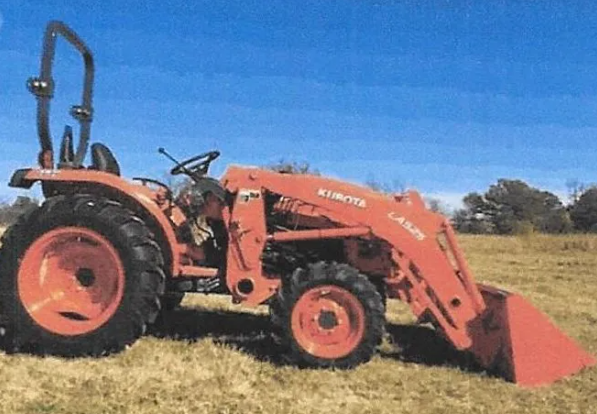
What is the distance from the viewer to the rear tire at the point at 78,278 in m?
6.82

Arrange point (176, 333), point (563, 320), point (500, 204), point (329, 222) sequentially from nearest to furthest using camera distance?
point (329, 222), point (176, 333), point (563, 320), point (500, 204)

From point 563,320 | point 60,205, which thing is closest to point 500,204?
point 563,320

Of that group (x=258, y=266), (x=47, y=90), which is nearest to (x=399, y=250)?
(x=258, y=266)

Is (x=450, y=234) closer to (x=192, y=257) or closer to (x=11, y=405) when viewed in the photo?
(x=192, y=257)

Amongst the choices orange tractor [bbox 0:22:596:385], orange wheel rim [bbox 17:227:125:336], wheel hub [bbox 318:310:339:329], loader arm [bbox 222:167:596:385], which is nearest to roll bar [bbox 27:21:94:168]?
orange tractor [bbox 0:22:596:385]

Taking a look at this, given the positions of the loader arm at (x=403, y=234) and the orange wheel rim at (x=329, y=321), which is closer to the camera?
the orange wheel rim at (x=329, y=321)

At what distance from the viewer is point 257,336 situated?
313 inches

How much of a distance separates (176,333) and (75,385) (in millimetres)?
2146

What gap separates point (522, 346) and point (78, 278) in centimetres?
363

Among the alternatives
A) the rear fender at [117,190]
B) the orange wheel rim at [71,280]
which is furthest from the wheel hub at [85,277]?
the rear fender at [117,190]

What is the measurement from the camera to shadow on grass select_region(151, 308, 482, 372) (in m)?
7.21

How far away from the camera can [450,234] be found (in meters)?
7.16

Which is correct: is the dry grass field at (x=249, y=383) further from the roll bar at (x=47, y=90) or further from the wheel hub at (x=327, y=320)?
the roll bar at (x=47, y=90)

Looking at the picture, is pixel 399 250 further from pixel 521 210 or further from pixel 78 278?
pixel 521 210
